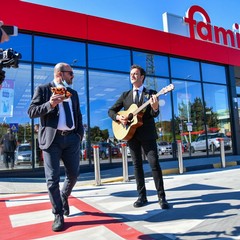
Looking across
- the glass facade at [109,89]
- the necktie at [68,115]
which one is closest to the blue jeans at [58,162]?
the necktie at [68,115]

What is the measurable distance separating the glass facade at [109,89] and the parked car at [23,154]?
0.34 ft

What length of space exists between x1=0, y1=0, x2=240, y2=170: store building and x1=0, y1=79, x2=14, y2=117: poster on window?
32 millimetres

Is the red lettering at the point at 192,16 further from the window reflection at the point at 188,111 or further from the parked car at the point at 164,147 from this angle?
the parked car at the point at 164,147

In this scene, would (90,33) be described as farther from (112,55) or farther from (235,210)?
(235,210)

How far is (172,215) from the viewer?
3.66 meters

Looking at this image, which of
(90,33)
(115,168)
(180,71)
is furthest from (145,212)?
(180,71)

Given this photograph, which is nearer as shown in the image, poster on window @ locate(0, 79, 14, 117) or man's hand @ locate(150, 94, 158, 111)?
man's hand @ locate(150, 94, 158, 111)

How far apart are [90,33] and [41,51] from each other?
199 centimetres

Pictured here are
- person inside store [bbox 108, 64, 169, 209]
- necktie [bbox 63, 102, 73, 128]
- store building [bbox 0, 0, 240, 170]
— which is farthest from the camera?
store building [bbox 0, 0, 240, 170]

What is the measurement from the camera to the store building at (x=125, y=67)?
954 centimetres

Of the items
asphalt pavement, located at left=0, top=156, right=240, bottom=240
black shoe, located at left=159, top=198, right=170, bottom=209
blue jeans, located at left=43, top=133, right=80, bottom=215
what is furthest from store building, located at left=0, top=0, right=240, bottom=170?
black shoe, located at left=159, top=198, right=170, bottom=209

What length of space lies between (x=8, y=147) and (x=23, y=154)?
1.92ft

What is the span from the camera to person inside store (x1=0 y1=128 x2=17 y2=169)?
9305mm

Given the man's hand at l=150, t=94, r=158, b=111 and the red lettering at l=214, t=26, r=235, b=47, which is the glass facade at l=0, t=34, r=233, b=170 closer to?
the red lettering at l=214, t=26, r=235, b=47
